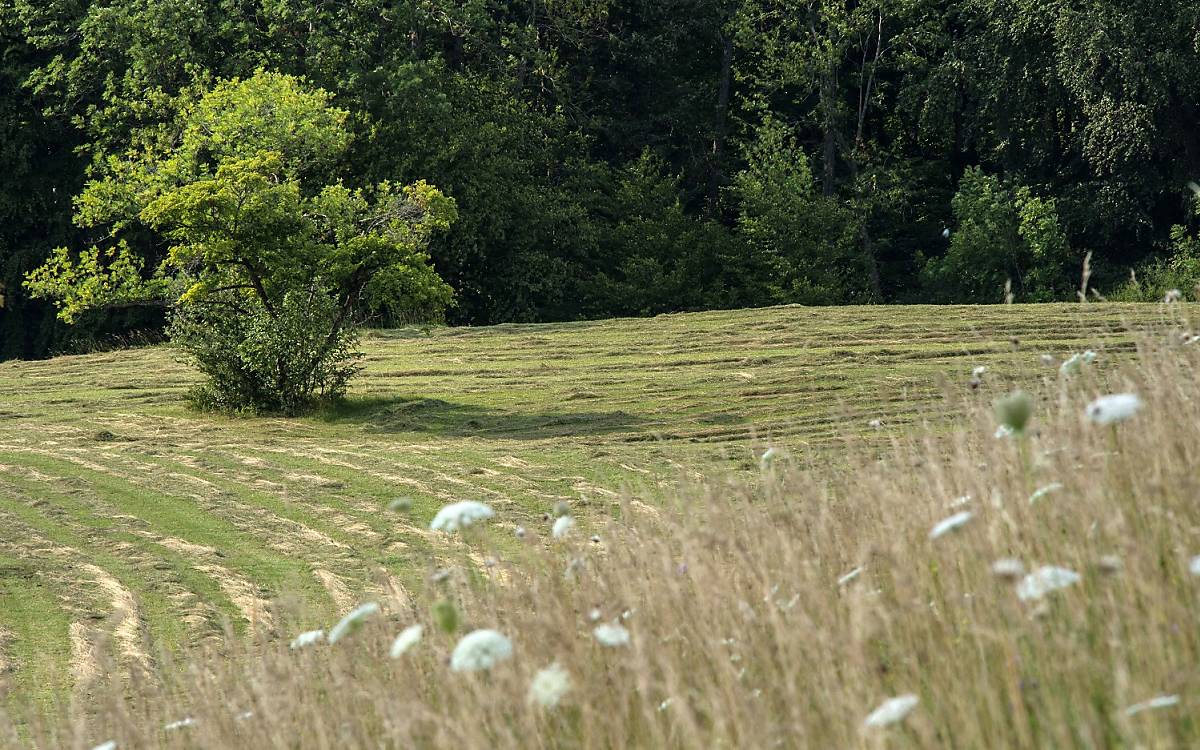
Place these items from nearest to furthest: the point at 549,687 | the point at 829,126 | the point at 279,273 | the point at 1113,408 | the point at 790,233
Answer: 1. the point at 1113,408
2. the point at 549,687
3. the point at 279,273
4. the point at 790,233
5. the point at 829,126

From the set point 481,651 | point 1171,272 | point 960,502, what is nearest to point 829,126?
point 1171,272

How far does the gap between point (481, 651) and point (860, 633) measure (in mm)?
688

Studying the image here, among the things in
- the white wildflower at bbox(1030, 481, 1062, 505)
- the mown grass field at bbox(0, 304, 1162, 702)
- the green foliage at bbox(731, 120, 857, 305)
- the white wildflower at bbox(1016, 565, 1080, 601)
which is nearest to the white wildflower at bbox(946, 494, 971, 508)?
the white wildflower at bbox(1030, 481, 1062, 505)

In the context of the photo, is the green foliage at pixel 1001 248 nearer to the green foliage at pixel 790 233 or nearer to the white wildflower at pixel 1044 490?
the green foliage at pixel 790 233

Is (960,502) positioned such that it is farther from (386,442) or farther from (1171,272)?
(1171,272)

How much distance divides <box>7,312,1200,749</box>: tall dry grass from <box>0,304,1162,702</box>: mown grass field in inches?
20.2

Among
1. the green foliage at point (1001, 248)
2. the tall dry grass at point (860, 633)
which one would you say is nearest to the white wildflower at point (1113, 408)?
the tall dry grass at point (860, 633)

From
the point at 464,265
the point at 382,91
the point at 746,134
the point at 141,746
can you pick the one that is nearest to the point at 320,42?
the point at 382,91

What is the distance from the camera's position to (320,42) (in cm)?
2759

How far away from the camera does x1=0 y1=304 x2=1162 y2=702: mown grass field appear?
25.8 feet

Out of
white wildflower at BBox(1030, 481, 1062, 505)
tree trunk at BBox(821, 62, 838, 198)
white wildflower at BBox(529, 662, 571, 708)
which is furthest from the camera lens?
tree trunk at BBox(821, 62, 838, 198)

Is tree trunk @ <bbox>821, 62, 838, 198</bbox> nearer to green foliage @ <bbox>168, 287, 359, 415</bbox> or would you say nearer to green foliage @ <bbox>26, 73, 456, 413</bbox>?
green foliage @ <bbox>26, 73, 456, 413</bbox>

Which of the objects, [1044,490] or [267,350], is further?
[267,350]

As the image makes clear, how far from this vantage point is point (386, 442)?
1339 cm
